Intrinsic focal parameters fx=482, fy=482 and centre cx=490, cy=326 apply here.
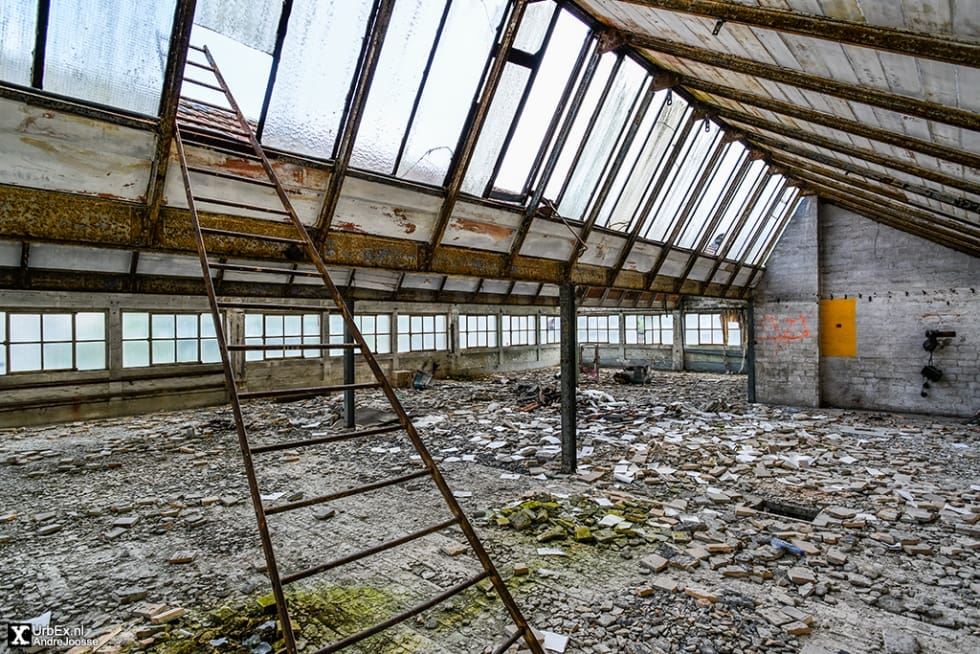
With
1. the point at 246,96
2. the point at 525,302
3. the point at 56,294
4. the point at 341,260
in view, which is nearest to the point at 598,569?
the point at 341,260

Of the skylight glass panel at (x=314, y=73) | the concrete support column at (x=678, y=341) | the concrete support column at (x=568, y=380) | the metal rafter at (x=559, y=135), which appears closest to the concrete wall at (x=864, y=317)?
the concrete support column at (x=678, y=341)

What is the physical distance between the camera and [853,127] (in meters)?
3.96

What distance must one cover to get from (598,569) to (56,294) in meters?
11.4

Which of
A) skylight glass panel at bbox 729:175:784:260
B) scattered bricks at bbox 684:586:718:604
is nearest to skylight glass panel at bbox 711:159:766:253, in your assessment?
skylight glass panel at bbox 729:175:784:260

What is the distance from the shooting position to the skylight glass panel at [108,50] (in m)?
2.70

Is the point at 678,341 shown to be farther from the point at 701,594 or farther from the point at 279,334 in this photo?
the point at 701,594

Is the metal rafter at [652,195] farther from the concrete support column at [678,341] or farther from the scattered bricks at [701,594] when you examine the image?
the concrete support column at [678,341]

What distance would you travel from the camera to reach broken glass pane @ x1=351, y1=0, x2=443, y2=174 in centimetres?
373

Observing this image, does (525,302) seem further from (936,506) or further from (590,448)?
(936,506)

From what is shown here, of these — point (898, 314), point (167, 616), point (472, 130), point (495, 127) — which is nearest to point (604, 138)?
point (495, 127)

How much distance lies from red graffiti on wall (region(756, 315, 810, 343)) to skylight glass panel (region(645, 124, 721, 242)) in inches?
207

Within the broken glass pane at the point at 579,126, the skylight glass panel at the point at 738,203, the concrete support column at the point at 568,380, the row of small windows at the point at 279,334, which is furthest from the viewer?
the row of small windows at the point at 279,334

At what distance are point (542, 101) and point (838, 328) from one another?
932 cm

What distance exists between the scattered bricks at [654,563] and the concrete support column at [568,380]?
2.38 metres
